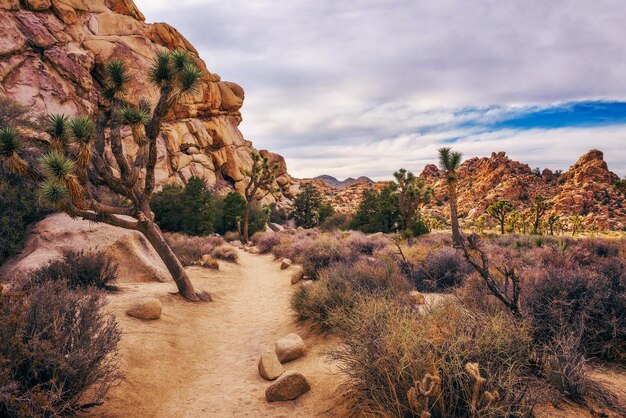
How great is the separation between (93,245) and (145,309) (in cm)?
511

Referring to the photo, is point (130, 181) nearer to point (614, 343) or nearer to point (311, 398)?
point (311, 398)

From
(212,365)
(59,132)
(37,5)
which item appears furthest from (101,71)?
(212,365)

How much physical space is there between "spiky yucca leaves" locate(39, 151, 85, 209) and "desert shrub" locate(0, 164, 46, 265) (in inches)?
181

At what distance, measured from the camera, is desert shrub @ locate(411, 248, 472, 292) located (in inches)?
353

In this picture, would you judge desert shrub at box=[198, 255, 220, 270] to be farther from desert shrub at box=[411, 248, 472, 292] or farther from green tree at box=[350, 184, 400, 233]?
green tree at box=[350, 184, 400, 233]

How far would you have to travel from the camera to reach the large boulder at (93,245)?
9.90 m

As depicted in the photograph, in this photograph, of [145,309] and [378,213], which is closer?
[145,309]

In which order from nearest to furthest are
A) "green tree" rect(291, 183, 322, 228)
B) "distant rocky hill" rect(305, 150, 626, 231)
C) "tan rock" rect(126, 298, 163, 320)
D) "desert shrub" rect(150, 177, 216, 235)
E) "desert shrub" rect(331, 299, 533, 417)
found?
"desert shrub" rect(331, 299, 533, 417) → "tan rock" rect(126, 298, 163, 320) → "desert shrub" rect(150, 177, 216, 235) → "green tree" rect(291, 183, 322, 228) → "distant rocky hill" rect(305, 150, 626, 231)

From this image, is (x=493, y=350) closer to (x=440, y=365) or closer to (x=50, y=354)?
(x=440, y=365)

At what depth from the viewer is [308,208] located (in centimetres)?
4922

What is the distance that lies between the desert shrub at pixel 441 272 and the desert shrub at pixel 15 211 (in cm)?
1249

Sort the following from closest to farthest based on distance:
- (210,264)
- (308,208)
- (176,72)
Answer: (176,72) < (210,264) < (308,208)

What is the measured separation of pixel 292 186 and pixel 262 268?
57650 mm

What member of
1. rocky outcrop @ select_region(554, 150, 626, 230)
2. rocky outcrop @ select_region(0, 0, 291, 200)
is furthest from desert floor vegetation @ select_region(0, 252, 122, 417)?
rocky outcrop @ select_region(554, 150, 626, 230)
